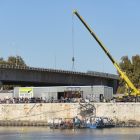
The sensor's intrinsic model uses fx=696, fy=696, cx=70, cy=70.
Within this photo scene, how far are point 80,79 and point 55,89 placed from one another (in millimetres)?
32528

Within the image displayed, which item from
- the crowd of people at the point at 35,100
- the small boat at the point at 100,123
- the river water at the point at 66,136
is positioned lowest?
the river water at the point at 66,136

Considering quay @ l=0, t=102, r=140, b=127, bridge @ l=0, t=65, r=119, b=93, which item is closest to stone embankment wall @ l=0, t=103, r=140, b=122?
quay @ l=0, t=102, r=140, b=127

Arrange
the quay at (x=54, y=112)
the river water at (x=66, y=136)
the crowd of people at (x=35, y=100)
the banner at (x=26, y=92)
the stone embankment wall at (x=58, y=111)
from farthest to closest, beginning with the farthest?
1. the banner at (x=26, y=92)
2. the crowd of people at (x=35, y=100)
3. the stone embankment wall at (x=58, y=111)
4. the quay at (x=54, y=112)
5. the river water at (x=66, y=136)

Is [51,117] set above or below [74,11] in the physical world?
below

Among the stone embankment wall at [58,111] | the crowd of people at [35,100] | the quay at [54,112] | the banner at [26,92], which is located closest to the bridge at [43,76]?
the banner at [26,92]

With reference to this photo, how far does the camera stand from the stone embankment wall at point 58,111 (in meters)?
138

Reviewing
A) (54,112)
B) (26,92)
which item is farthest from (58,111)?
(26,92)

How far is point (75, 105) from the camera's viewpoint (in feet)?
468

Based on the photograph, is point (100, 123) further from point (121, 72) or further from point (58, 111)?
point (121, 72)

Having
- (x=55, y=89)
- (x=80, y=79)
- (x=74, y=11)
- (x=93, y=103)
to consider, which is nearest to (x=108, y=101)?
(x=93, y=103)

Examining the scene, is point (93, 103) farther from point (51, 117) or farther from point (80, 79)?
point (80, 79)

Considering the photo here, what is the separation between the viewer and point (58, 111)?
14525 centimetres

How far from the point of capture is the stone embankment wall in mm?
138125

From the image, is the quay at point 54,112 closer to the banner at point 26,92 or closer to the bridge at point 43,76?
the banner at point 26,92
